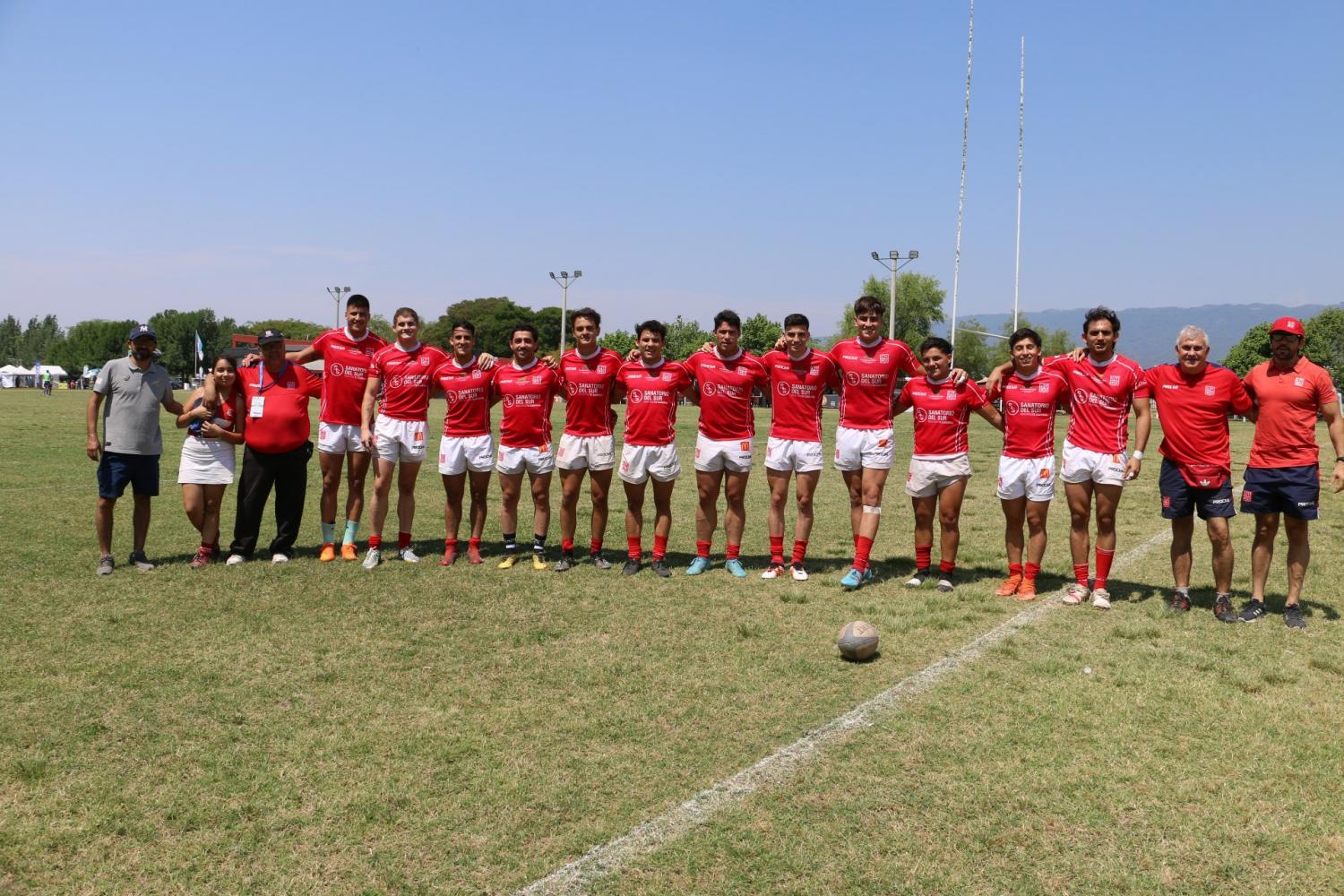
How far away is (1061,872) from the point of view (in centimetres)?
373

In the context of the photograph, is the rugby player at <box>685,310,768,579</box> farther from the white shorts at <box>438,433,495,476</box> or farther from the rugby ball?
the rugby ball

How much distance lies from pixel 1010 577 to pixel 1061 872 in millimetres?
5063

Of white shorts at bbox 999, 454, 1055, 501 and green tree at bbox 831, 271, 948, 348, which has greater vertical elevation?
green tree at bbox 831, 271, 948, 348

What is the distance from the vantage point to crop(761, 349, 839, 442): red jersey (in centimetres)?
885

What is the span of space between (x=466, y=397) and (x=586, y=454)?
1280mm

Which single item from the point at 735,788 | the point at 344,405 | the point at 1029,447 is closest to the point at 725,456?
the point at 1029,447

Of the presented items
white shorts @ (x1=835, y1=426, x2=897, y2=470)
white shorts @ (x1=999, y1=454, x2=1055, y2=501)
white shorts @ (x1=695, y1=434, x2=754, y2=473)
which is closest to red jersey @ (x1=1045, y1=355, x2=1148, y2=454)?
white shorts @ (x1=999, y1=454, x2=1055, y2=501)

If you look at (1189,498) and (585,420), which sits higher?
(585,420)

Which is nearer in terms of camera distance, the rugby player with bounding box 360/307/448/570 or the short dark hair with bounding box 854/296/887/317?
the short dark hair with bounding box 854/296/887/317

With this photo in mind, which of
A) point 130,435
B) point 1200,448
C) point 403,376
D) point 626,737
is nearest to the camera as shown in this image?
point 626,737

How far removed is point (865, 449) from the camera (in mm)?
8750

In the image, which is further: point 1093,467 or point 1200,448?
point 1093,467

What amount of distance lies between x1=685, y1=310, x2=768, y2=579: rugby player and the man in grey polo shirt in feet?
16.1

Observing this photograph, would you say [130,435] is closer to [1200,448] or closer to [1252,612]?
[1200,448]
